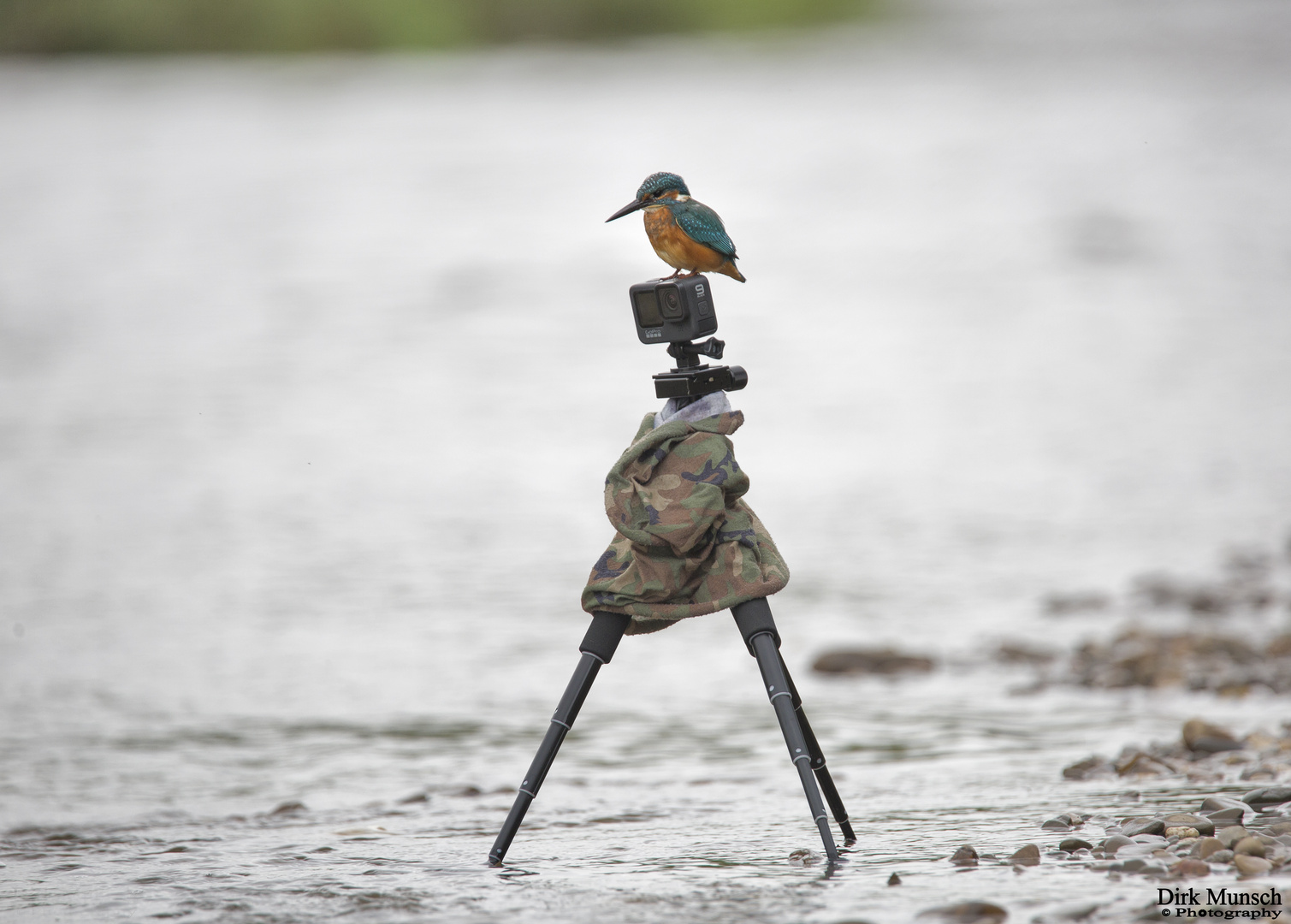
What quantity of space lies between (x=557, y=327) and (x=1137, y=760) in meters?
17.4

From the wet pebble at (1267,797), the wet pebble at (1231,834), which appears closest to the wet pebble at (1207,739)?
the wet pebble at (1267,797)

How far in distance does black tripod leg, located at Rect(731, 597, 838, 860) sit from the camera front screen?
0.89 meters

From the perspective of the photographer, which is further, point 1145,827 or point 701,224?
point 1145,827

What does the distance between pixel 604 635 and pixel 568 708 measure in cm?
25

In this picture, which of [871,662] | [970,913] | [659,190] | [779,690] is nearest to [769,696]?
[779,690]

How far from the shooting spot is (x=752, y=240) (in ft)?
89.9

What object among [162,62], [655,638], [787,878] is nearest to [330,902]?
[787,878]

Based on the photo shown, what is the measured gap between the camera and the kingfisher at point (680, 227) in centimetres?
422

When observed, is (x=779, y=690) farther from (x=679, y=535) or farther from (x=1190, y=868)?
(x=1190, y=868)

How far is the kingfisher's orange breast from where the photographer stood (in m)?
4.23

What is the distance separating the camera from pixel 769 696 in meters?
A: 4.13

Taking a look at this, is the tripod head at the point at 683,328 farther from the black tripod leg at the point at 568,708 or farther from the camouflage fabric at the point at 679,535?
the black tripod leg at the point at 568,708

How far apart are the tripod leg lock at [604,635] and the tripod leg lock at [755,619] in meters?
0.35

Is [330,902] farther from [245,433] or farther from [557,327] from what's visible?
[557,327]
